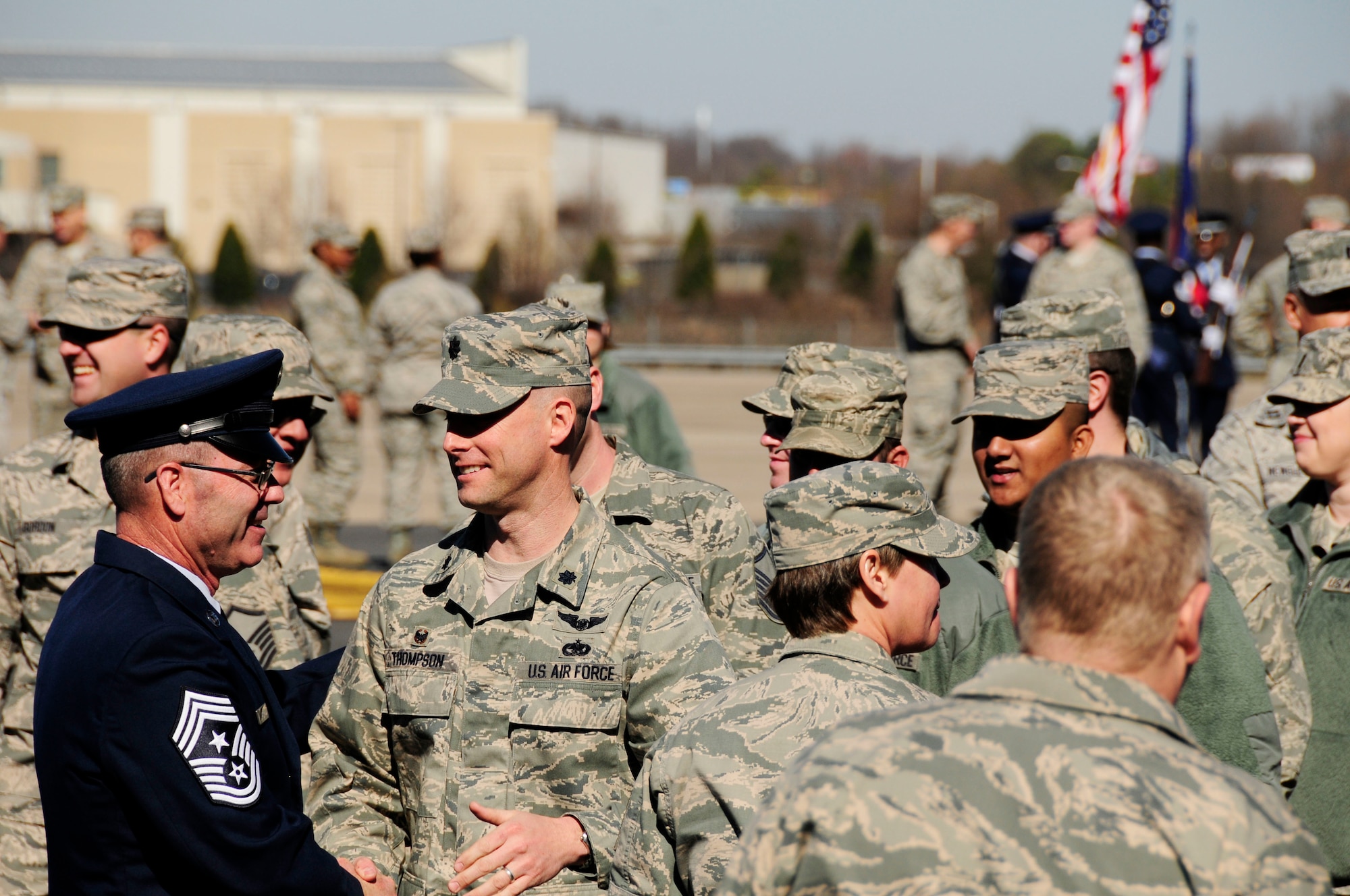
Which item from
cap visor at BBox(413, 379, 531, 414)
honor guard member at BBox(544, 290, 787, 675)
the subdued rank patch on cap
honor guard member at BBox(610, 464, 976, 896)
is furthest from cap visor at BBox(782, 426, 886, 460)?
honor guard member at BBox(610, 464, 976, 896)

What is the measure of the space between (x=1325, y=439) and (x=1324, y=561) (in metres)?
0.37

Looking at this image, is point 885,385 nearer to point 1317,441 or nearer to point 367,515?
point 1317,441

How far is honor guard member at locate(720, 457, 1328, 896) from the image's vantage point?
1.76 metres

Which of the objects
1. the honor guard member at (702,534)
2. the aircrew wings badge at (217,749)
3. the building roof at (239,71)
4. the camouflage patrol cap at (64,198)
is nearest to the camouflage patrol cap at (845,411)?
the honor guard member at (702,534)

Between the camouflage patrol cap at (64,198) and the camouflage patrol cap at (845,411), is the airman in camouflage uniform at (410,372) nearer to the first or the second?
the camouflage patrol cap at (64,198)

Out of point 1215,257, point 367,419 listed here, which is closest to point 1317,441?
point 1215,257

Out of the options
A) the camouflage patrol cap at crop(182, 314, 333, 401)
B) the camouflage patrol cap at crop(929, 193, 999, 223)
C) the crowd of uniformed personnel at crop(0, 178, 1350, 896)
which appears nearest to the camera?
the crowd of uniformed personnel at crop(0, 178, 1350, 896)

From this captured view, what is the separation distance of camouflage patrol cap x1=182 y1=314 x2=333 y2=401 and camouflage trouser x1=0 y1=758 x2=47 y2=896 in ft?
4.65

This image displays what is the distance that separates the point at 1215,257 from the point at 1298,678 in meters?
9.48

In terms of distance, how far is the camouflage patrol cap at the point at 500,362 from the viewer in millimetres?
3234

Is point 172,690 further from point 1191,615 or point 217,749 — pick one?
point 1191,615

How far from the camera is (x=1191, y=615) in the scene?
193 cm

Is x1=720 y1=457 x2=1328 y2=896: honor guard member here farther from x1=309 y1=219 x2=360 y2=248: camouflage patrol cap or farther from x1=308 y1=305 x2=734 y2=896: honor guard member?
x1=309 y1=219 x2=360 y2=248: camouflage patrol cap

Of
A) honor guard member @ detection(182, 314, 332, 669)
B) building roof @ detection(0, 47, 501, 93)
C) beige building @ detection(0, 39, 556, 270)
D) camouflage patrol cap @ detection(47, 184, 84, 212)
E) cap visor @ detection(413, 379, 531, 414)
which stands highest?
building roof @ detection(0, 47, 501, 93)
